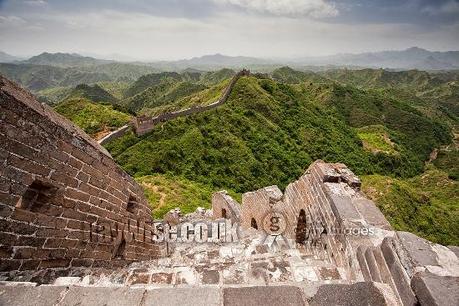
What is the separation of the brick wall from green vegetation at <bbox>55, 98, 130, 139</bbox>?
74.7 feet

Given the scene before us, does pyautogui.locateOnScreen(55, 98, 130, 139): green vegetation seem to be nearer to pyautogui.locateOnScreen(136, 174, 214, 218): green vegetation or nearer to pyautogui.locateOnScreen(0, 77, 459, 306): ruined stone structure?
pyautogui.locateOnScreen(136, 174, 214, 218): green vegetation

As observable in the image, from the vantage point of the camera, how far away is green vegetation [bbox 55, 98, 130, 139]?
27.8 metres

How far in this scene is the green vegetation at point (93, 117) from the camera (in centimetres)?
2775

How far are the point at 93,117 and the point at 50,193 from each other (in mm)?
28762

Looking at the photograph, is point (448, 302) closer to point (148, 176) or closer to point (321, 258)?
point (321, 258)

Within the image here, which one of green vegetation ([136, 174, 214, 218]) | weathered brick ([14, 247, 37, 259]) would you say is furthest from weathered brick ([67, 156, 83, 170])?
green vegetation ([136, 174, 214, 218])

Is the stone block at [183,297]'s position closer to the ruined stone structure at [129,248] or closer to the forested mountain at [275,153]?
the ruined stone structure at [129,248]

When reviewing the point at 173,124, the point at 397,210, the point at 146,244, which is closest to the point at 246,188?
the point at 173,124

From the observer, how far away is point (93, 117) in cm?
2986

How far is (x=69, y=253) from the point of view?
399 cm

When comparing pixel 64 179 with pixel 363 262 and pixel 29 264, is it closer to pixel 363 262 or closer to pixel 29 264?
pixel 29 264

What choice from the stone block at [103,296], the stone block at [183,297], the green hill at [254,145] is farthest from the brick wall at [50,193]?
the green hill at [254,145]

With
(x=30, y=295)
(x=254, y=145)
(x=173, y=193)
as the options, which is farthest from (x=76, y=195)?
(x=254, y=145)

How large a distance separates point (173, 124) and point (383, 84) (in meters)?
163
